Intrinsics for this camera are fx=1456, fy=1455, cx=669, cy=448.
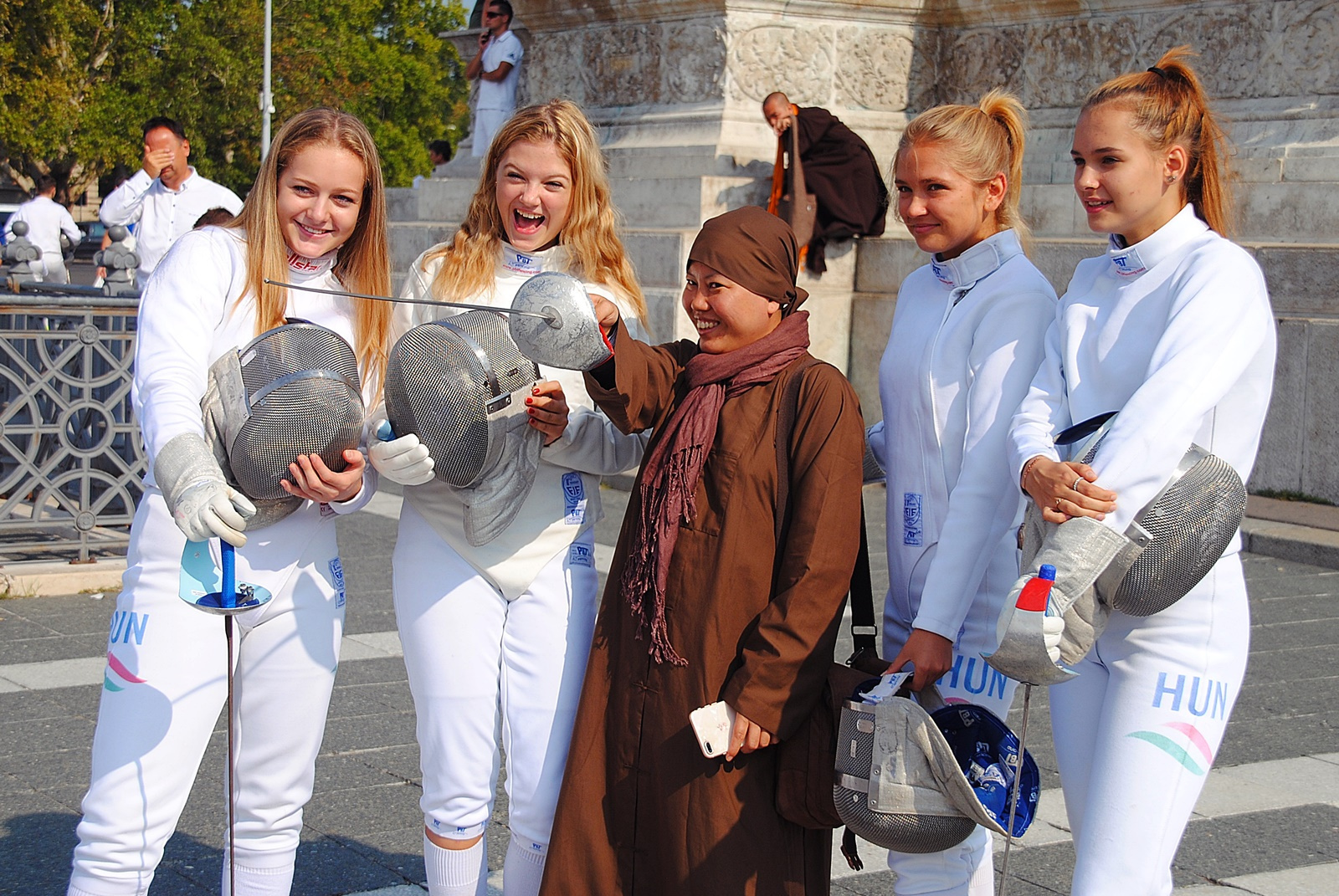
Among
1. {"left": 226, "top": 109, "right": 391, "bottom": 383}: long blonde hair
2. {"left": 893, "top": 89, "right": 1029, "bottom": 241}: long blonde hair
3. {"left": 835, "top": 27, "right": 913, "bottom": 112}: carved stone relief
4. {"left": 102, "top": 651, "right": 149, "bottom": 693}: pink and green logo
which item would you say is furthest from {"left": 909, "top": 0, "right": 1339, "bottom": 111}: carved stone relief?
{"left": 102, "top": 651, "right": 149, "bottom": 693}: pink and green logo

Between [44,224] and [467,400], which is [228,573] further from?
[44,224]

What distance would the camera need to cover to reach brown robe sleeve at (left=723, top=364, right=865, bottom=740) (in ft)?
9.20

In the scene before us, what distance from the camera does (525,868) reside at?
3.14 m

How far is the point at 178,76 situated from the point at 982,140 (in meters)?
46.0

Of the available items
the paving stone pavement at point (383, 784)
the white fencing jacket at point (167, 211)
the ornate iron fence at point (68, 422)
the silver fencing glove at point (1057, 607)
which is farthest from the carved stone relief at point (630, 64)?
the silver fencing glove at point (1057, 607)

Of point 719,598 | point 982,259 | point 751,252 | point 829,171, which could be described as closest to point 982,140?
point 982,259

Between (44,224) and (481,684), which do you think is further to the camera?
(44,224)

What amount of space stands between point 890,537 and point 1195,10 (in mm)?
8210

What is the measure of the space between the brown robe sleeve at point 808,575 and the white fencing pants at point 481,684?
0.48 m

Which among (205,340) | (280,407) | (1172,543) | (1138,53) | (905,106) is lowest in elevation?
(1172,543)

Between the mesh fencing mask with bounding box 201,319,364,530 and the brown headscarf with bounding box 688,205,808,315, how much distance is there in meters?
0.75

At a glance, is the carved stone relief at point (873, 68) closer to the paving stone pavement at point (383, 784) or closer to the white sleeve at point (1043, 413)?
the paving stone pavement at point (383, 784)

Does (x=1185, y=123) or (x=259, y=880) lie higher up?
(x=1185, y=123)

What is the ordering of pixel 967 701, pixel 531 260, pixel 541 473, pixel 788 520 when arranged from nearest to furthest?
1. pixel 788 520
2. pixel 967 701
3. pixel 541 473
4. pixel 531 260
